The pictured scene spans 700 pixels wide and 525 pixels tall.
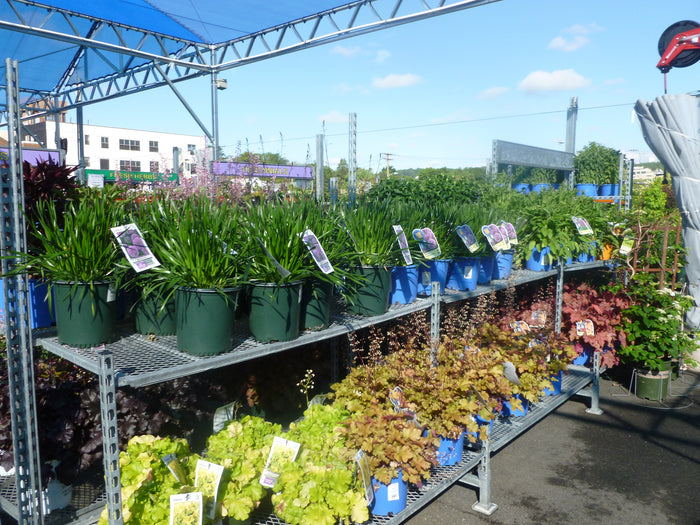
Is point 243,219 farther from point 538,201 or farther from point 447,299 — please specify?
point 538,201

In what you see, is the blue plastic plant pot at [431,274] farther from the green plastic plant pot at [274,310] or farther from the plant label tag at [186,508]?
the plant label tag at [186,508]

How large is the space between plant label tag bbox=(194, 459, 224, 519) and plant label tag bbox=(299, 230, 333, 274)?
78 cm

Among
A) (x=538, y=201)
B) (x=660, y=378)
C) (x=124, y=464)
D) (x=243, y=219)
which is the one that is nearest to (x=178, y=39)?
(x=538, y=201)

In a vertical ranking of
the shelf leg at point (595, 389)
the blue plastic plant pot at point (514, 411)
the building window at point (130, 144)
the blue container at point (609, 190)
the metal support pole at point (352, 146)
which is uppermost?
the building window at point (130, 144)

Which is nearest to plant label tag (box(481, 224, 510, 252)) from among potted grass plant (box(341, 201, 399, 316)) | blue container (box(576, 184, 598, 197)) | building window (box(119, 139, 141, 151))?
potted grass plant (box(341, 201, 399, 316))

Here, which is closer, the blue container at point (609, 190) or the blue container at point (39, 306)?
the blue container at point (39, 306)

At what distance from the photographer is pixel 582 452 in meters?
3.36

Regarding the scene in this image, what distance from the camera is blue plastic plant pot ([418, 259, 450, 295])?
110 inches

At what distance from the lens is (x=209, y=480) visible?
1.80 meters

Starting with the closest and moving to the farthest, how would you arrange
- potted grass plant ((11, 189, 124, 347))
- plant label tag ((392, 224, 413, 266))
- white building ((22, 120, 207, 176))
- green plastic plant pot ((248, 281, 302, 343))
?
potted grass plant ((11, 189, 124, 347)) → green plastic plant pot ((248, 281, 302, 343)) → plant label tag ((392, 224, 413, 266)) → white building ((22, 120, 207, 176))

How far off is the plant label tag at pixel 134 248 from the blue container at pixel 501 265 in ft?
7.30

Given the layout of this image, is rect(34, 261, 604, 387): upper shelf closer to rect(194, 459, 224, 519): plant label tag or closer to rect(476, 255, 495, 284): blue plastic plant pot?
rect(194, 459, 224, 519): plant label tag

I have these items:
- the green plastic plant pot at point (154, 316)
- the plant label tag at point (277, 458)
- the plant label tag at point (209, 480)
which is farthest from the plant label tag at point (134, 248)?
the plant label tag at point (277, 458)

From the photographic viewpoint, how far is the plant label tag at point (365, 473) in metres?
1.92
